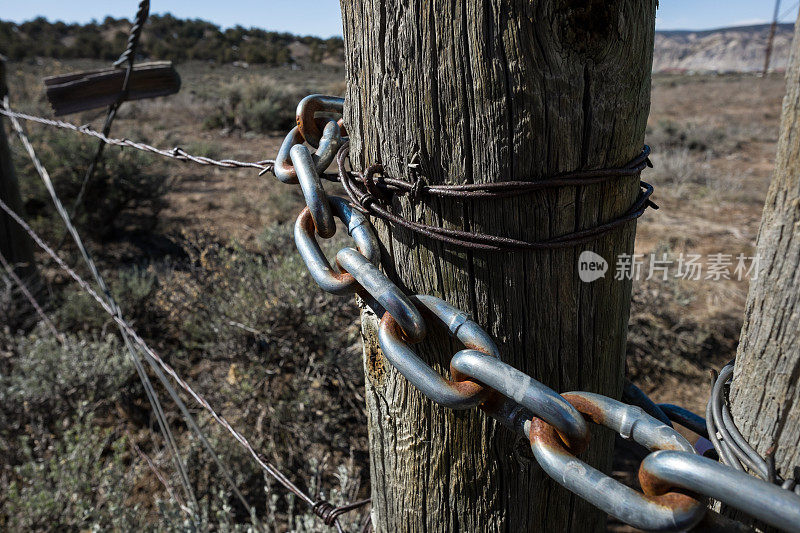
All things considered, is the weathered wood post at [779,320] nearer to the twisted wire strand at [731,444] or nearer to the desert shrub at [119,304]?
the twisted wire strand at [731,444]

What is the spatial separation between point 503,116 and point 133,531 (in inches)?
96.0

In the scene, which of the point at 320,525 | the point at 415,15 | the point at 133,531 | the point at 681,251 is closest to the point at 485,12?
the point at 415,15

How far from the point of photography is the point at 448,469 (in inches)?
38.4

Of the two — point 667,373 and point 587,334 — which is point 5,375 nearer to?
point 587,334

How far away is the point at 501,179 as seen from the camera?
2.57 feet

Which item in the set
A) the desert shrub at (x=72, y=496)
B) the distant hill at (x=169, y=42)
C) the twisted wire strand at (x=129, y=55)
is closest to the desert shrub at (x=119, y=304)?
the desert shrub at (x=72, y=496)

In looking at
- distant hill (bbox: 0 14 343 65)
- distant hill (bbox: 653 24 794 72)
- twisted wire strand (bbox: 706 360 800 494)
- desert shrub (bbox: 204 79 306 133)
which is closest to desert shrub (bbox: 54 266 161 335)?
twisted wire strand (bbox: 706 360 800 494)

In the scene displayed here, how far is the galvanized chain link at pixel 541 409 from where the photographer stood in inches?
21.0

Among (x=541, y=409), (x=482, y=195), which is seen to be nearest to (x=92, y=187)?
(x=482, y=195)

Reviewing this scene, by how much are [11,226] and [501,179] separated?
4.53 m

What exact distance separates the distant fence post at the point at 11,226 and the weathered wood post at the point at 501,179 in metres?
4.12

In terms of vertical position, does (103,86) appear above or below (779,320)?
above

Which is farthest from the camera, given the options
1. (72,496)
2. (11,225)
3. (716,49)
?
(716,49)

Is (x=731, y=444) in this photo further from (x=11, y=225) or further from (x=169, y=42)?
(x=169, y=42)
